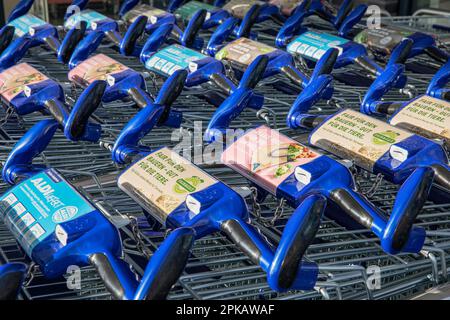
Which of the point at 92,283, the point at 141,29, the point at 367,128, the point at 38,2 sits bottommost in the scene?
the point at 38,2

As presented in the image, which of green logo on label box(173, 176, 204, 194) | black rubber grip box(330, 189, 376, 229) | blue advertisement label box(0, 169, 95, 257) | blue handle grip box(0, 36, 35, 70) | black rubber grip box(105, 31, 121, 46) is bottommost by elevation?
black rubber grip box(105, 31, 121, 46)

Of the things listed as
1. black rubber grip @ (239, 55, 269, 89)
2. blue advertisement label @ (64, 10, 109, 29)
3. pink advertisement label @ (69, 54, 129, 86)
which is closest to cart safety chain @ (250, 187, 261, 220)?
black rubber grip @ (239, 55, 269, 89)

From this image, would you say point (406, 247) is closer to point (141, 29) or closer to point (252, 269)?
point (252, 269)

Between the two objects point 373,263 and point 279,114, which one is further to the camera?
point 279,114

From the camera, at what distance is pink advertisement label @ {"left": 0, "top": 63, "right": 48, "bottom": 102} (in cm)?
190

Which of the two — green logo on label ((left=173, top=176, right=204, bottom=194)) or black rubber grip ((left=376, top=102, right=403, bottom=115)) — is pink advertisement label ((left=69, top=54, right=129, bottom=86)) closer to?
black rubber grip ((left=376, top=102, right=403, bottom=115))

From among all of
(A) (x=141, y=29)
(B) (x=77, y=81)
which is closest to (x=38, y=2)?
(A) (x=141, y=29)

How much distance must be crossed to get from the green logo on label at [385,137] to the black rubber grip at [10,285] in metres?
0.75

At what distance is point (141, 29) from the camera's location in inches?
101

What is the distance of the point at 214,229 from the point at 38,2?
428 cm

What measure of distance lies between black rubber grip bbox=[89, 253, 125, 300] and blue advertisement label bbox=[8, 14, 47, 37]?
6.48ft

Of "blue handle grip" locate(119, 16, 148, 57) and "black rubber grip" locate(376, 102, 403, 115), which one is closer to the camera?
"black rubber grip" locate(376, 102, 403, 115)

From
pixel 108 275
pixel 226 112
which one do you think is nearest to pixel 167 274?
pixel 108 275
